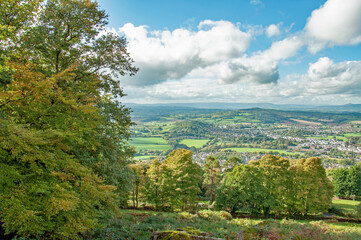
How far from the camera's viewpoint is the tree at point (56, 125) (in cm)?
544

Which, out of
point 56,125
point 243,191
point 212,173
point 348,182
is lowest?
point 348,182

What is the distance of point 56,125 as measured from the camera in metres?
A: 7.28

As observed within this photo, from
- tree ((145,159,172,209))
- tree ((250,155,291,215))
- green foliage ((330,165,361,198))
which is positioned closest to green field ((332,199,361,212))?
green foliage ((330,165,361,198))

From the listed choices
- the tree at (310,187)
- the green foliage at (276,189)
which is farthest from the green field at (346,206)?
the green foliage at (276,189)

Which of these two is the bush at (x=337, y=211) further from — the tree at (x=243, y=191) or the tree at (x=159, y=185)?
Result: the tree at (x=159, y=185)

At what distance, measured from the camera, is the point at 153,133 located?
187m

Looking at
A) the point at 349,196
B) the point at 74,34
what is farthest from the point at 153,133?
the point at 74,34

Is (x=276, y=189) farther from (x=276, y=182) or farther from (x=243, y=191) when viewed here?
(x=243, y=191)

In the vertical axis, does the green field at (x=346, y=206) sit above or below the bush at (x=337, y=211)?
below

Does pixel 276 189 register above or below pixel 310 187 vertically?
below

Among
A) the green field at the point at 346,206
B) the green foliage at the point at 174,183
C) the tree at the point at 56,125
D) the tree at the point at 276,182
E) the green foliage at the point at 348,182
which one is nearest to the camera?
the tree at the point at 56,125

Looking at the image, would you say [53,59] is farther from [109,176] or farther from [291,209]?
[291,209]

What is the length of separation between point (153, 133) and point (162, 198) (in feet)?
525

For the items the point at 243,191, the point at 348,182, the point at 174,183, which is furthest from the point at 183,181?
the point at 348,182
